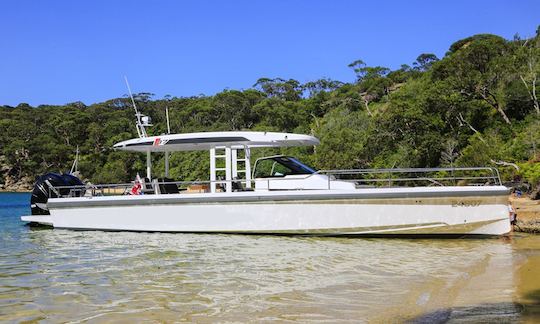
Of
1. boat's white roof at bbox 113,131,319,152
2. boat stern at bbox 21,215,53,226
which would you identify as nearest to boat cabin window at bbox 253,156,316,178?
boat's white roof at bbox 113,131,319,152

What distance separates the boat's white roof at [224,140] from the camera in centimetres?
1357

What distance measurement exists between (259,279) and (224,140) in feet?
22.0

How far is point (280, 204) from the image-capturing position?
12.3 metres

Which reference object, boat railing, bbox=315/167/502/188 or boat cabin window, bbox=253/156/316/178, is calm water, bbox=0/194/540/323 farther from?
boat cabin window, bbox=253/156/316/178

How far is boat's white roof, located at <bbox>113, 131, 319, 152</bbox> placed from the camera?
13570 millimetres

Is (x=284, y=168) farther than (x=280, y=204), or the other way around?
(x=284, y=168)

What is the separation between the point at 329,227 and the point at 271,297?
235 inches

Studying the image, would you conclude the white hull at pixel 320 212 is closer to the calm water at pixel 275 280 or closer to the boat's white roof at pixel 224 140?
the calm water at pixel 275 280

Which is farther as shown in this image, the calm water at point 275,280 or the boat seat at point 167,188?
the boat seat at point 167,188

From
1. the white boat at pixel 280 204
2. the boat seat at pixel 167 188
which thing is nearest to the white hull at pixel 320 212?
the white boat at pixel 280 204

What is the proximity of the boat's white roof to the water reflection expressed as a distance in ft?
9.84

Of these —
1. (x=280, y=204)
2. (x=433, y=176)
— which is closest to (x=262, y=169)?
(x=280, y=204)

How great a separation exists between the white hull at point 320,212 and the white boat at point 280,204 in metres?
0.02

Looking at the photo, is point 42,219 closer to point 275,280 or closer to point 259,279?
point 259,279
